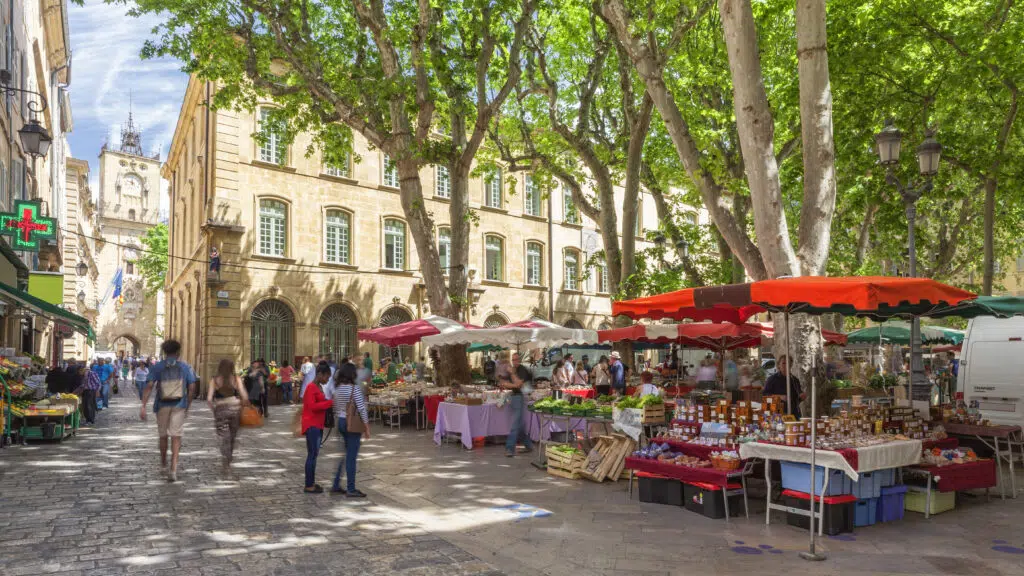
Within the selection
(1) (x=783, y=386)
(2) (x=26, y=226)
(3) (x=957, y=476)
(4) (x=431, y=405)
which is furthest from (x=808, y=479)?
(2) (x=26, y=226)

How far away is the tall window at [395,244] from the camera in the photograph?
96.9 ft

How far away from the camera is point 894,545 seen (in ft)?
21.6

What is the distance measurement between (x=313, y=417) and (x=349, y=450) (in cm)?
55

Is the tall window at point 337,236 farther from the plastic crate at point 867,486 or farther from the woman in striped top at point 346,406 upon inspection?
the plastic crate at point 867,486

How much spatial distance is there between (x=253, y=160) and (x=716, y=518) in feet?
72.7

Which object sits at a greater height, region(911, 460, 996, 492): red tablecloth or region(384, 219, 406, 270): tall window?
region(384, 219, 406, 270): tall window

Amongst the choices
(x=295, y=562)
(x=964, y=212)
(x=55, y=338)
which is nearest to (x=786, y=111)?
(x=964, y=212)

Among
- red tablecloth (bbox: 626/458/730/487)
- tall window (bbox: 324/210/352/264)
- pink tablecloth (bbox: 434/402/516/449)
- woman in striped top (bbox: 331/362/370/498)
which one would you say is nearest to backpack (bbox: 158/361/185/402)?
woman in striped top (bbox: 331/362/370/498)

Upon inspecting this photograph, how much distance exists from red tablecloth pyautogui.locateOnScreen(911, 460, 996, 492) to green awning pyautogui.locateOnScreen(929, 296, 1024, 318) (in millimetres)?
2099

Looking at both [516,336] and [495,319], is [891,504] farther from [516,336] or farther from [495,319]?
[495,319]

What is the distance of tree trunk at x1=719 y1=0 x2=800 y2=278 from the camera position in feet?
32.6

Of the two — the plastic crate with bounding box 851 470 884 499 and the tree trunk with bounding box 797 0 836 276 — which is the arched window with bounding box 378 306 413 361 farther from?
the plastic crate with bounding box 851 470 884 499

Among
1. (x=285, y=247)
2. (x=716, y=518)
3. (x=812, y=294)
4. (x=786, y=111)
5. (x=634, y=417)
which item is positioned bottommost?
(x=716, y=518)

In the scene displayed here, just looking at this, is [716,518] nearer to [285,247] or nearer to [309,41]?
[309,41]
